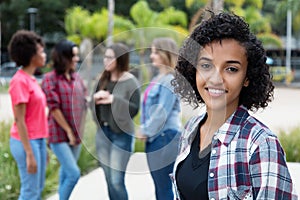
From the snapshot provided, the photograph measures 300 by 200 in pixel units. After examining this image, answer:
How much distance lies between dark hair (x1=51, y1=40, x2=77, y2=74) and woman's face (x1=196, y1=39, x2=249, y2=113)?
2.95m

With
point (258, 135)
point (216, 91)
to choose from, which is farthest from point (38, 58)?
point (258, 135)

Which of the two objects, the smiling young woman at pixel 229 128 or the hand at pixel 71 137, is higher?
the smiling young woman at pixel 229 128

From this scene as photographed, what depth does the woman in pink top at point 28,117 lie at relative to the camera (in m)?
4.11

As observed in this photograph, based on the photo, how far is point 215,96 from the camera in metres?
1.90

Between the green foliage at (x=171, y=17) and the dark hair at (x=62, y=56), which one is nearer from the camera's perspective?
the dark hair at (x=62, y=56)

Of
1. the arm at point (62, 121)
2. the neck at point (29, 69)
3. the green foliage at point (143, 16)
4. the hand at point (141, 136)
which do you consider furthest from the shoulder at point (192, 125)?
the green foliage at point (143, 16)

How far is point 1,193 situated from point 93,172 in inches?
69.4

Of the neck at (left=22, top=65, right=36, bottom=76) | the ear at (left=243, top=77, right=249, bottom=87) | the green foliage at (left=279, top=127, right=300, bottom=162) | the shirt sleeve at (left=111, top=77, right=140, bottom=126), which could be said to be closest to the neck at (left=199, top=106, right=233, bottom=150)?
the ear at (left=243, top=77, right=249, bottom=87)

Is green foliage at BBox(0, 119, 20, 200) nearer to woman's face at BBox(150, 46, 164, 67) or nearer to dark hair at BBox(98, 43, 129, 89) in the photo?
dark hair at BBox(98, 43, 129, 89)

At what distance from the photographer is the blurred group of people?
1770 millimetres

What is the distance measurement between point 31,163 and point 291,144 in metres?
4.36

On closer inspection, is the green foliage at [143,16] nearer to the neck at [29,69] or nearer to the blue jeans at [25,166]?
the neck at [29,69]

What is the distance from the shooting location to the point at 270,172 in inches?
66.2

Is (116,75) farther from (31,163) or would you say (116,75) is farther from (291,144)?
(291,144)
